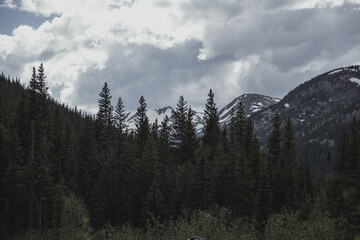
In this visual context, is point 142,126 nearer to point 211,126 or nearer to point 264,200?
point 211,126

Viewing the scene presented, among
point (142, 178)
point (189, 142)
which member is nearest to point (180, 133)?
point (189, 142)

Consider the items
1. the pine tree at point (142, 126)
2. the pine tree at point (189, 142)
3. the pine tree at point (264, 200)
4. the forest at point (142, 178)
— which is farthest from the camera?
the pine tree at point (142, 126)

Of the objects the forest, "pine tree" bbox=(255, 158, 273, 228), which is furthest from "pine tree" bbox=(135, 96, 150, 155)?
"pine tree" bbox=(255, 158, 273, 228)

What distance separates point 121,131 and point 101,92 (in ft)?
24.4

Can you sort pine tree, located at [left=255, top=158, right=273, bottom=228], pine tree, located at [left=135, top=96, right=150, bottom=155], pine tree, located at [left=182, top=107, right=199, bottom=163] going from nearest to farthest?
pine tree, located at [left=255, top=158, right=273, bottom=228]
pine tree, located at [left=182, top=107, right=199, bottom=163]
pine tree, located at [left=135, top=96, right=150, bottom=155]

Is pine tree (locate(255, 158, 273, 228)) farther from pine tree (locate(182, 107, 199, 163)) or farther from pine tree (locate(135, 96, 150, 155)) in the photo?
pine tree (locate(135, 96, 150, 155))

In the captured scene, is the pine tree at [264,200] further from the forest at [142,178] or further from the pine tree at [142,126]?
the pine tree at [142,126]

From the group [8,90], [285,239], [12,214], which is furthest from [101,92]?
[8,90]

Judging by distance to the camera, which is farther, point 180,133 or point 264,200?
point 180,133

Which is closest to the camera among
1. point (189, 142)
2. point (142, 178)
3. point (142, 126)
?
point (142, 178)

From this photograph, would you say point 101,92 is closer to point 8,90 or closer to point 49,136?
point 49,136

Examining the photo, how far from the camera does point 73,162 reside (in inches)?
2206

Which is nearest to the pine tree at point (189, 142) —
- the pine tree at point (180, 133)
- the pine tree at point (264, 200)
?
the pine tree at point (180, 133)

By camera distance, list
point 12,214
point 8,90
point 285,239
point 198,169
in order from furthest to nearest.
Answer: point 8,90, point 12,214, point 198,169, point 285,239
